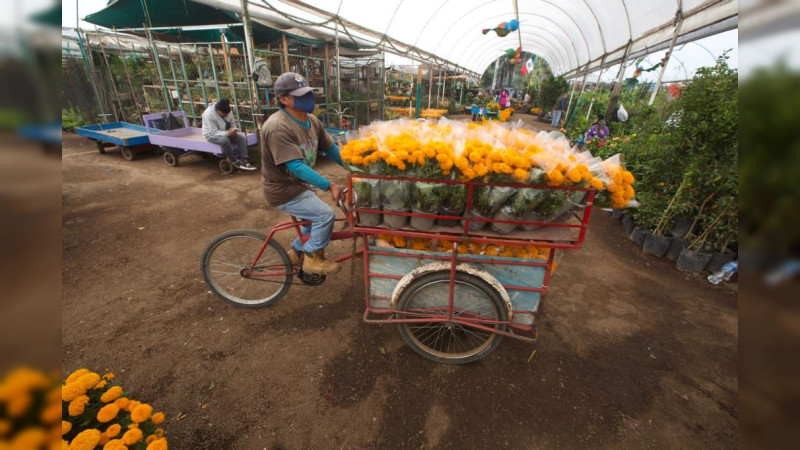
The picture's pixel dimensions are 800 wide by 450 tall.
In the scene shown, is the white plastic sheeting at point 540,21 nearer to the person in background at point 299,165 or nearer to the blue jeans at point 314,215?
the person in background at point 299,165

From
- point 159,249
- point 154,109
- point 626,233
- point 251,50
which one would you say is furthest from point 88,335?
point 154,109

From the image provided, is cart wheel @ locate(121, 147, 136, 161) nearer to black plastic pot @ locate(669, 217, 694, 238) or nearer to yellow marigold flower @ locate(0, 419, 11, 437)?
yellow marigold flower @ locate(0, 419, 11, 437)

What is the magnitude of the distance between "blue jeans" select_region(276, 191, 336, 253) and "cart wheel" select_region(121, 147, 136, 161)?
23.7 ft

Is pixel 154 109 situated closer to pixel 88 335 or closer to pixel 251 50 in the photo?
pixel 251 50

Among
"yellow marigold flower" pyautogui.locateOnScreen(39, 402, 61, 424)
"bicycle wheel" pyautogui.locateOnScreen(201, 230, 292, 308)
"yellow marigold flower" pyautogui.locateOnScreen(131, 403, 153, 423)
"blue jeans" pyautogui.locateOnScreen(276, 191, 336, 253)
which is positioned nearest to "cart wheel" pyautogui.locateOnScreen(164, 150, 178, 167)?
"bicycle wheel" pyautogui.locateOnScreen(201, 230, 292, 308)

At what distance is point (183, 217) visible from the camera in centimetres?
521

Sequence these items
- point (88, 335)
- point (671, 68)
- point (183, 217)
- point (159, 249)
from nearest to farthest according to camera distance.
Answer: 1. point (88, 335)
2. point (159, 249)
3. point (183, 217)
4. point (671, 68)

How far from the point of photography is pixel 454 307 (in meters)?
2.71

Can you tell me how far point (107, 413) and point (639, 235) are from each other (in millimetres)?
5832

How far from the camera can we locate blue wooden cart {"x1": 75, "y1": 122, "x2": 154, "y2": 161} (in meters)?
7.54

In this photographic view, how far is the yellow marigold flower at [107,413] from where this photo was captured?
61.1 inches

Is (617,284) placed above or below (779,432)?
below

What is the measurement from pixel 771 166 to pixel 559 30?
739 inches

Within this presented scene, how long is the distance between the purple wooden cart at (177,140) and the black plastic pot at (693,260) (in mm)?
7894
